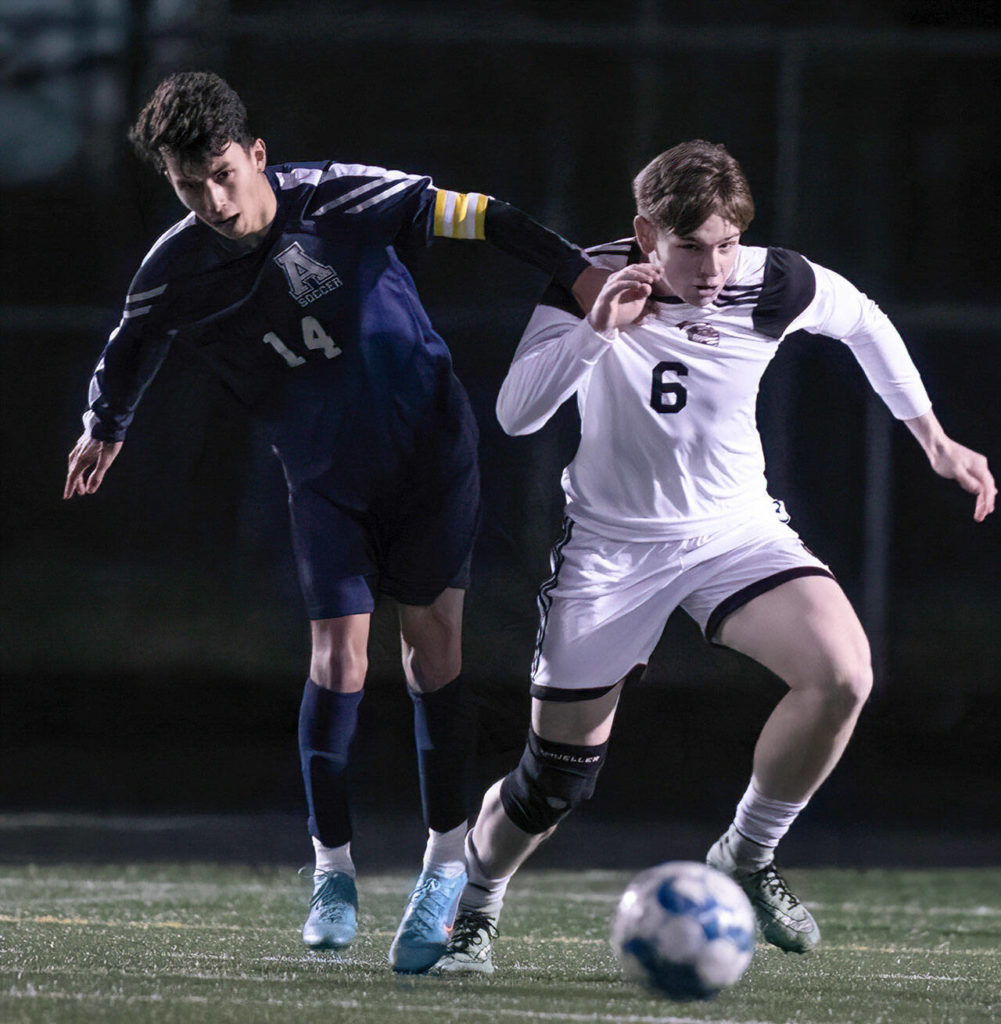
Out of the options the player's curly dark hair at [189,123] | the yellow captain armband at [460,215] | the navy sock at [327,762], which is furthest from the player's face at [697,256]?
the navy sock at [327,762]

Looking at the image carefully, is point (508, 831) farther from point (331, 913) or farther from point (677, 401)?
point (677, 401)

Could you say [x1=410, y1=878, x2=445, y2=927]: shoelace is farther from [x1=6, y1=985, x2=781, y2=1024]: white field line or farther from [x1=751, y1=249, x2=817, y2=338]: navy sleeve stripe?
[x1=751, y1=249, x2=817, y2=338]: navy sleeve stripe

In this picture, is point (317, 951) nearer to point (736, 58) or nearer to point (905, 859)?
point (905, 859)

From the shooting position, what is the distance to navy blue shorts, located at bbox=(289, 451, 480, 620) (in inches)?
134

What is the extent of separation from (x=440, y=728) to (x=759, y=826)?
69cm

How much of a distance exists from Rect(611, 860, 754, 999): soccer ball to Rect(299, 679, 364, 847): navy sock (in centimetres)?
89

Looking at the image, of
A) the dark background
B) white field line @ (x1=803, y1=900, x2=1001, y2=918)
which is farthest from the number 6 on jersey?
the dark background

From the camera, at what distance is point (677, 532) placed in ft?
10.5

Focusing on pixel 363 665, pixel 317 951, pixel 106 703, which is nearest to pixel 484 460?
pixel 106 703

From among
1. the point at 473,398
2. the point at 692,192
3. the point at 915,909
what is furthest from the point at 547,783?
the point at 473,398

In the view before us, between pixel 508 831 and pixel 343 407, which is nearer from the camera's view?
pixel 508 831

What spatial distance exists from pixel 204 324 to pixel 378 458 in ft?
1.50

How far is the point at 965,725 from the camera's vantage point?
5680 millimetres

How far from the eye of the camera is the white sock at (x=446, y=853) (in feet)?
11.1
